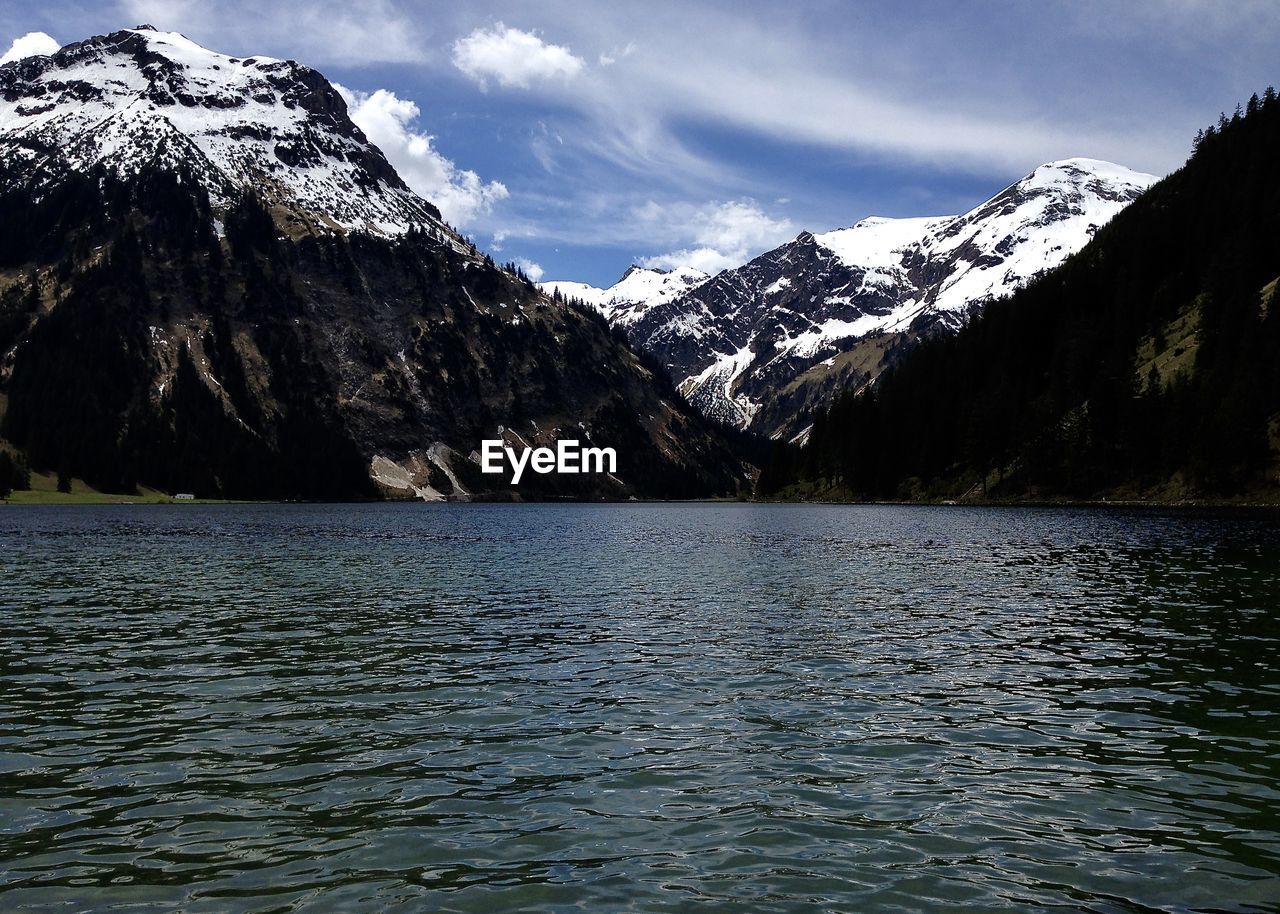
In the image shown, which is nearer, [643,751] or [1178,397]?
[643,751]

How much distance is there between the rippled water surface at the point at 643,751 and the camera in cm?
1338

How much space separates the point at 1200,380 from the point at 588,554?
129 metres

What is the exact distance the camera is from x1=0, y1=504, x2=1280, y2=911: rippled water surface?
13375 mm

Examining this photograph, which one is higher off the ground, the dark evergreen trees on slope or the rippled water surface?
the dark evergreen trees on slope

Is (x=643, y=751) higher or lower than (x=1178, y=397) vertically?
lower

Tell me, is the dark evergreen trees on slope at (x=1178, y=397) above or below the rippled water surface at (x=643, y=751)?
above

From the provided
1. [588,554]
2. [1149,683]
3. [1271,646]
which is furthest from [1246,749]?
[588,554]

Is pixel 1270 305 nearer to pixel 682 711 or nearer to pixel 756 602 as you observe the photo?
pixel 756 602

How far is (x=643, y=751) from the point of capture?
66.1 feet

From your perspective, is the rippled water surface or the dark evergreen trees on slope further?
the dark evergreen trees on slope

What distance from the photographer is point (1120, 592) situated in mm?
Answer: 48125

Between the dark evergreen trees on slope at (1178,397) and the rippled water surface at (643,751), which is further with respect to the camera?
the dark evergreen trees on slope at (1178,397)

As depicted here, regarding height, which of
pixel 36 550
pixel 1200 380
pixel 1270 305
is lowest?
pixel 36 550

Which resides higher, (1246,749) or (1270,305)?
(1270,305)
